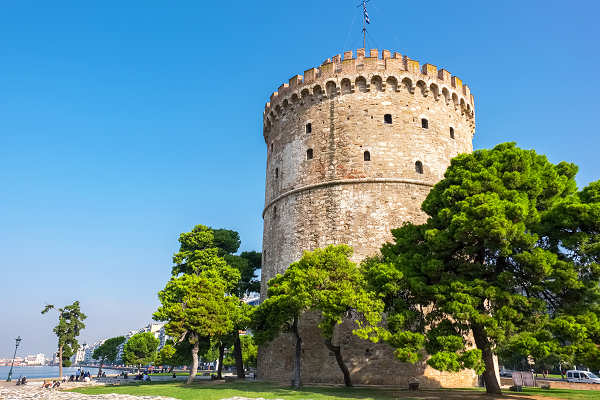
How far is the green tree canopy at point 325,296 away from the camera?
533 inches

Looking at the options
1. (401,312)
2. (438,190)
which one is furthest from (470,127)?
(401,312)

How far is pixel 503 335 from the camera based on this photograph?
36.1ft

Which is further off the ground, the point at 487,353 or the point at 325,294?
the point at 325,294

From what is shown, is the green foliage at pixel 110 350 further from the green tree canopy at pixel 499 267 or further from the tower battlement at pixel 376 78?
the green tree canopy at pixel 499 267

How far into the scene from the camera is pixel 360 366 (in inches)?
670

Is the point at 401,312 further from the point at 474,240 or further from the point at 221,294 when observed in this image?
the point at 221,294

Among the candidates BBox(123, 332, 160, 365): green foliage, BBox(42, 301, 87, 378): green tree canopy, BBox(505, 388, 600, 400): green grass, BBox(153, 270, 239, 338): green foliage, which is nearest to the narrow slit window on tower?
BBox(505, 388, 600, 400): green grass

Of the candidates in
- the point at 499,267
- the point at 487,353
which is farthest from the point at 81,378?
the point at 499,267

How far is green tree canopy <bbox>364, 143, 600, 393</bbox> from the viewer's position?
1102 cm

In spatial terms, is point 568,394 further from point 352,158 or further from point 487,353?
point 352,158

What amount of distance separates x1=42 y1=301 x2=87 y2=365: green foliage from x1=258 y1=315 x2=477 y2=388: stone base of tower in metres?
31.5

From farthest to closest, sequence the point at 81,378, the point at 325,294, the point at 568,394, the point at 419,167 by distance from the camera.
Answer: the point at 81,378 → the point at 419,167 → the point at 325,294 → the point at 568,394

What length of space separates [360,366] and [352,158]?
886 centimetres

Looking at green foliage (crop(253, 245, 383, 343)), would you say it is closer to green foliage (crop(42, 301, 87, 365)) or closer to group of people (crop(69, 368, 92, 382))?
group of people (crop(69, 368, 92, 382))
